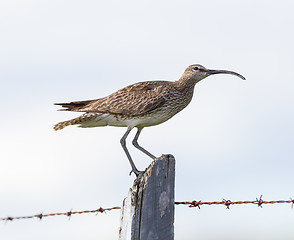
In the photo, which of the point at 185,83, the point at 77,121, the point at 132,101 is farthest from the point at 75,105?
the point at 185,83

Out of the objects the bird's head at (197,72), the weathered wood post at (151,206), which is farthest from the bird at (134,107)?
the weathered wood post at (151,206)

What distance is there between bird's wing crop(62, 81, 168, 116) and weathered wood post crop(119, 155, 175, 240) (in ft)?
14.3

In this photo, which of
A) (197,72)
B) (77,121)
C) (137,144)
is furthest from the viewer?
(197,72)

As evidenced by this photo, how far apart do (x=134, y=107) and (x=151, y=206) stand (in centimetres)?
463

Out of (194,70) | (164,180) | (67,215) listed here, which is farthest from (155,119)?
(164,180)

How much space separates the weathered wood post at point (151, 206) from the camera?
5332mm

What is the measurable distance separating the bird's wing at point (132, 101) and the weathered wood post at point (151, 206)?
14.3ft

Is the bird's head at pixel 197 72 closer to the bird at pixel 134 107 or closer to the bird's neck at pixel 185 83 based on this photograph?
the bird's neck at pixel 185 83

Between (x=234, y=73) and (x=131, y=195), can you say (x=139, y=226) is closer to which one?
(x=131, y=195)

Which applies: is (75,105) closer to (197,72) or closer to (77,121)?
(77,121)

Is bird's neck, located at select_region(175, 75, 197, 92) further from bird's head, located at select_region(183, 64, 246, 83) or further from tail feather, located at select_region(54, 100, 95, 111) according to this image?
tail feather, located at select_region(54, 100, 95, 111)

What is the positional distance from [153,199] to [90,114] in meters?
4.65

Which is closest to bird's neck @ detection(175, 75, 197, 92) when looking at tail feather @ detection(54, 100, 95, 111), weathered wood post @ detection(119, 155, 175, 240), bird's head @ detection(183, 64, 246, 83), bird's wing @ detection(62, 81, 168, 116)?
bird's head @ detection(183, 64, 246, 83)

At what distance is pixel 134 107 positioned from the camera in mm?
9914
